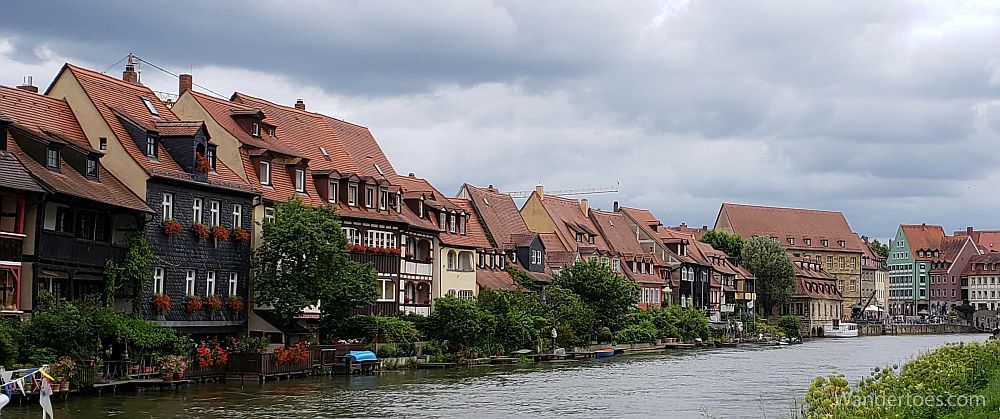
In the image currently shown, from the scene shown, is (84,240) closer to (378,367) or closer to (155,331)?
(155,331)

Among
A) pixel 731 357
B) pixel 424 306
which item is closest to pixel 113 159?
pixel 424 306

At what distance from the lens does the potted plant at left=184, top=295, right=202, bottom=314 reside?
48938 mm

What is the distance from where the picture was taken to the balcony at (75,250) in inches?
1643

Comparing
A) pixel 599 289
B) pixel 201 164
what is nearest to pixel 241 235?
pixel 201 164

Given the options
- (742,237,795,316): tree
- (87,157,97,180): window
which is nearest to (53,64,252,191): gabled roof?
(87,157,97,180): window

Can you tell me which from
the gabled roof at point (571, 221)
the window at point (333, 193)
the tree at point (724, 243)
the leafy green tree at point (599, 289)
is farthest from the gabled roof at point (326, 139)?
the tree at point (724, 243)

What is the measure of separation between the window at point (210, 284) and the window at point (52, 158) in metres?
9.21

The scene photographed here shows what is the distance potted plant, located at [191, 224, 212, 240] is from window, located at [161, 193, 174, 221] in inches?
48.8

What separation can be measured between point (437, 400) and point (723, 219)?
128m

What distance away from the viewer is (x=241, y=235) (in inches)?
2069

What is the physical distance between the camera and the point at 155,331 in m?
44.7

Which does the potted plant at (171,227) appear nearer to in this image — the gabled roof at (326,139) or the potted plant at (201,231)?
the potted plant at (201,231)

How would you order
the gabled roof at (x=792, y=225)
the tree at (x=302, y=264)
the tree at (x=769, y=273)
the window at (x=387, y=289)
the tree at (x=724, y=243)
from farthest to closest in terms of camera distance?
1. the gabled roof at (x=792, y=225)
2. the tree at (x=724, y=243)
3. the tree at (x=769, y=273)
4. the window at (x=387, y=289)
5. the tree at (x=302, y=264)

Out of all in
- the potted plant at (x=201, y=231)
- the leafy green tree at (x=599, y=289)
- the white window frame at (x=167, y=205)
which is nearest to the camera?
the white window frame at (x=167, y=205)
